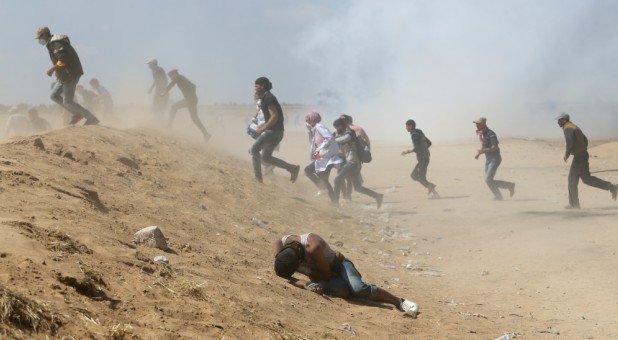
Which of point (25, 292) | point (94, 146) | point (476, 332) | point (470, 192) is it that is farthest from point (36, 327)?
point (470, 192)

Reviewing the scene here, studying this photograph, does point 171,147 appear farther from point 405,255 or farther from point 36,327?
point 36,327

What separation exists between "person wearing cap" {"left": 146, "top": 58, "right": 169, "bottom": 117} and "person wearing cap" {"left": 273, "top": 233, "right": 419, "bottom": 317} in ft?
45.4

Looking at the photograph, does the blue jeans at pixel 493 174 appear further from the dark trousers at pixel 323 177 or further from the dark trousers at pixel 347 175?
the dark trousers at pixel 323 177

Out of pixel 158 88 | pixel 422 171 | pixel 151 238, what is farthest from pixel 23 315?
pixel 158 88

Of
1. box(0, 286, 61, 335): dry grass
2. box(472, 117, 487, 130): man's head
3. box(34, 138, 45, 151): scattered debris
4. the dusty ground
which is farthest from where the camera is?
box(472, 117, 487, 130): man's head

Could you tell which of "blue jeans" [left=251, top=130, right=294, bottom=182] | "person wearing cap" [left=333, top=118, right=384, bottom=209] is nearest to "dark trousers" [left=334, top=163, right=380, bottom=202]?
"person wearing cap" [left=333, top=118, right=384, bottom=209]

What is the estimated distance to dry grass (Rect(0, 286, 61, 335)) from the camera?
3.79 meters

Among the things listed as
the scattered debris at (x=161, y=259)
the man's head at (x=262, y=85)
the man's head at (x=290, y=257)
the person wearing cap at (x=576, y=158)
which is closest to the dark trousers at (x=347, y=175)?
the man's head at (x=262, y=85)

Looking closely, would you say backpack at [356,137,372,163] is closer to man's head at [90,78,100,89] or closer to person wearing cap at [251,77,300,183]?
person wearing cap at [251,77,300,183]

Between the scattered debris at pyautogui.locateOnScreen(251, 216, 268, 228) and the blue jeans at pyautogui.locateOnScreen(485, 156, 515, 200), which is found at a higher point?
the blue jeans at pyautogui.locateOnScreen(485, 156, 515, 200)

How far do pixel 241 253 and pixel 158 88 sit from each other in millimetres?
13038

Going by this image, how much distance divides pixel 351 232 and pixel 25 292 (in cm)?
812

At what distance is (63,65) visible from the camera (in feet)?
40.9

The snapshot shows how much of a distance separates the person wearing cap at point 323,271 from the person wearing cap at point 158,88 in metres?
13.8
